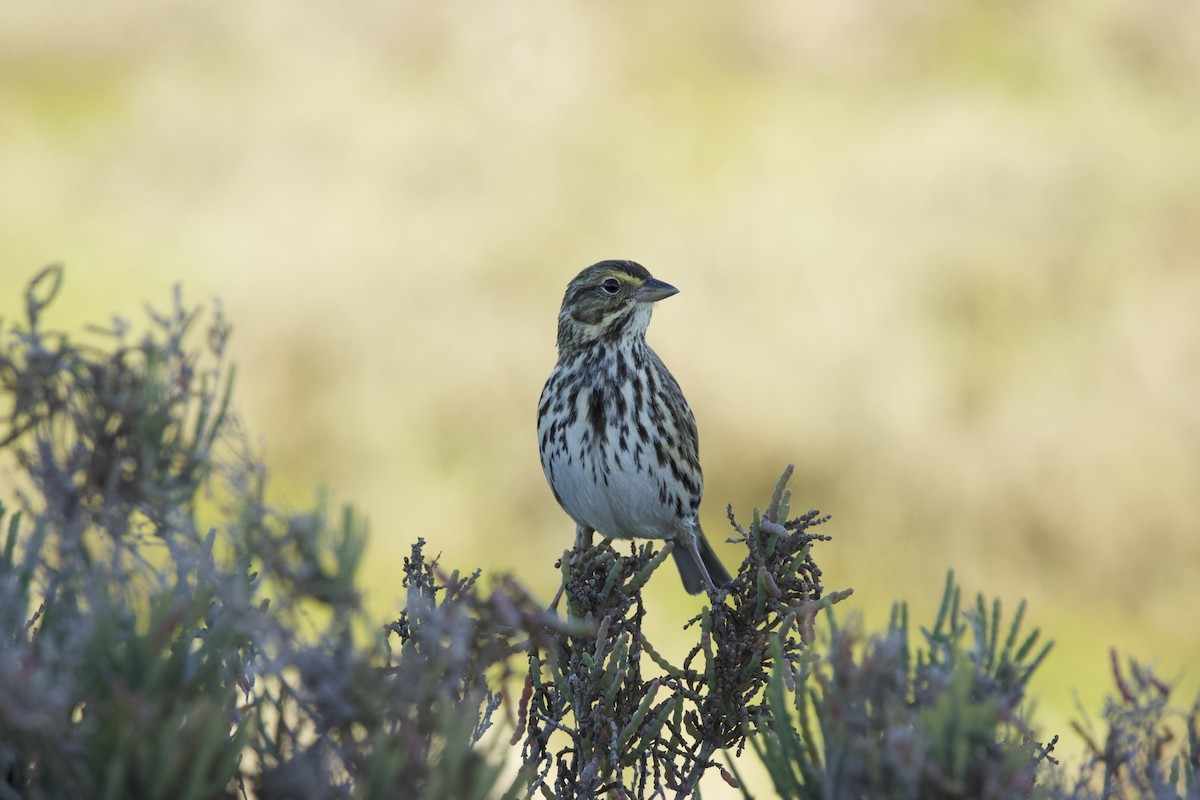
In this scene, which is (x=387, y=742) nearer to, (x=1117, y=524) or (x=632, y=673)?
(x=632, y=673)

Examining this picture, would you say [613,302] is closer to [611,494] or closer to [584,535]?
[611,494]

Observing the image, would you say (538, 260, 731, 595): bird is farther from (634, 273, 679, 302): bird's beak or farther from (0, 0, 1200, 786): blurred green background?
(0, 0, 1200, 786): blurred green background

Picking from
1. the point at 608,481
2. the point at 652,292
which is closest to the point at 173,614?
the point at 608,481

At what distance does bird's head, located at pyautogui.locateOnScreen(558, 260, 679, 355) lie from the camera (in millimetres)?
4789

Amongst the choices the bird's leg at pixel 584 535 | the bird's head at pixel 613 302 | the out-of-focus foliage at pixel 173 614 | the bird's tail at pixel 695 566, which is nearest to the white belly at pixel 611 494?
the bird's leg at pixel 584 535

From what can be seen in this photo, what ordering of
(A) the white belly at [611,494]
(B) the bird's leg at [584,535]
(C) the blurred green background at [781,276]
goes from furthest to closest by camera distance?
(C) the blurred green background at [781,276], (B) the bird's leg at [584,535], (A) the white belly at [611,494]

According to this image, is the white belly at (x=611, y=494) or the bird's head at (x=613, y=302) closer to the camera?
the white belly at (x=611, y=494)

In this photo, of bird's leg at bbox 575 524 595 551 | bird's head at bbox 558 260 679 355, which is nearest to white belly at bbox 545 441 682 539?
bird's leg at bbox 575 524 595 551

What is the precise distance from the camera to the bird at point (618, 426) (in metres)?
4.50

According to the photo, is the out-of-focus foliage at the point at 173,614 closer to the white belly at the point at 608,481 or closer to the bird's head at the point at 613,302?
the white belly at the point at 608,481

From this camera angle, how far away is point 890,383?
34.1ft

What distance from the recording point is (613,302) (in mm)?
4809

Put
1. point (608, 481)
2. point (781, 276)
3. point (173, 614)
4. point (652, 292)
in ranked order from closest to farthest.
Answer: point (173, 614)
point (608, 481)
point (652, 292)
point (781, 276)

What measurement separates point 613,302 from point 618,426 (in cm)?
→ 52
